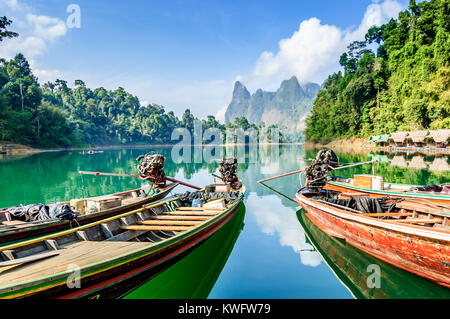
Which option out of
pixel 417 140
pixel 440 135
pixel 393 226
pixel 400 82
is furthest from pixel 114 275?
pixel 400 82

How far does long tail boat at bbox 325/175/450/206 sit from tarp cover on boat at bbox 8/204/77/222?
8872 millimetres

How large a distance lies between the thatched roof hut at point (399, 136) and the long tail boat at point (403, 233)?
1284 inches

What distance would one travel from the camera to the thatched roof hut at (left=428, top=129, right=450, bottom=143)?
26131 mm

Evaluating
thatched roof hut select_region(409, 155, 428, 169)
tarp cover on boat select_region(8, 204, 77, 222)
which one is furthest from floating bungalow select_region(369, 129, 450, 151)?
tarp cover on boat select_region(8, 204, 77, 222)

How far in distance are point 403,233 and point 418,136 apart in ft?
108

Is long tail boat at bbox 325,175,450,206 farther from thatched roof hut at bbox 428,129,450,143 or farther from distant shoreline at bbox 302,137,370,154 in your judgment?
distant shoreline at bbox 302,137,370,154

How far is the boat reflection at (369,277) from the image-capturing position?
4246 millimetres

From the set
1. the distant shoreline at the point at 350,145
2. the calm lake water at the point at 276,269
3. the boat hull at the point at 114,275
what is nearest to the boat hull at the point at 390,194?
the calm lake water at the point at 276,269

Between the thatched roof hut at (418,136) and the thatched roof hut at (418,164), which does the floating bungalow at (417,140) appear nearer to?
the thatched roof hut at (418,136)

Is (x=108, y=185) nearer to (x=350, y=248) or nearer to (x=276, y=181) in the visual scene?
(x=276, y=181)

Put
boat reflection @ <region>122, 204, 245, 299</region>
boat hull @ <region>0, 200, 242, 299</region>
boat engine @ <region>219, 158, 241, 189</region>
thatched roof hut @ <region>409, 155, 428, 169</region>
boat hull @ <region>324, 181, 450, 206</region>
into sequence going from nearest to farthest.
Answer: boat hull @ <region>0, 200, 242, 299</region>, boat reflection @ <region>122, 204, 245, 299</region>, boat hull @ <region>324, 181, 450, 206</region>, boat engine @ <region>219, 158, 241, 189</region>, thatched roof hut @ <region>409, 155, 428, 169</region>

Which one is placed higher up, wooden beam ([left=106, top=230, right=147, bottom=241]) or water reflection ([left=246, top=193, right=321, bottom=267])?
wooden beam ([left=106, top=230, right=147, bottom=241])
